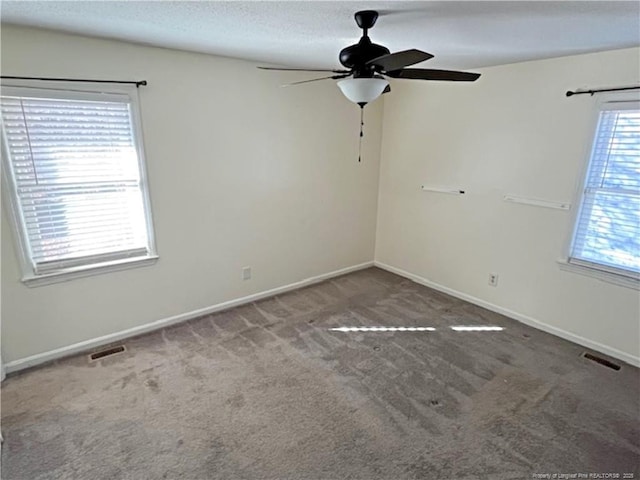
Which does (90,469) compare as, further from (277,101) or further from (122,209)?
(277,101)

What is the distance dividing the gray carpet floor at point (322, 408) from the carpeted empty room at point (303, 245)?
16 millimetres

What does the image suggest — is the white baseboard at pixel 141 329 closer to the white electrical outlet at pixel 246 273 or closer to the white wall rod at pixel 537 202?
the white electrical outlet at pixel 246 273

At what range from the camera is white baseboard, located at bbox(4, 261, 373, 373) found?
102 inches

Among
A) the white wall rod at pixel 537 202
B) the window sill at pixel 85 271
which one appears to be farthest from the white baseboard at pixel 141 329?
the white wall rod at pixel 537 202

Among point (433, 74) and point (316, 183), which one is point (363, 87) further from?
point (316, 183)

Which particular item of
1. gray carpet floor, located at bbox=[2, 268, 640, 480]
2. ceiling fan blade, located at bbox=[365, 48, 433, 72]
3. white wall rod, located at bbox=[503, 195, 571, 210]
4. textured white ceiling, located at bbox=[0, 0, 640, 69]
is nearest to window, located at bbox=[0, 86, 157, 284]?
textured white ceiling, located at bbox=[0, 0, 640, 69]

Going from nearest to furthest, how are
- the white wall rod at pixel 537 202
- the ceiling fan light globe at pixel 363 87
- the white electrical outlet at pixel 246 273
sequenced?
1. the ceiling fan light globe at pixel 363 87
2. the white wall rod at pixel 537 202
3. the white electrical outlet at pixel 246 273

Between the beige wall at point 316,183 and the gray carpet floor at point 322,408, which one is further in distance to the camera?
the beige wall at point 316,183

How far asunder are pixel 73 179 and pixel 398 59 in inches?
91.5

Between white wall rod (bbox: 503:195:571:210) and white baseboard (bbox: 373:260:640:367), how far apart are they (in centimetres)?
104

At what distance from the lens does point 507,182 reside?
3256mm

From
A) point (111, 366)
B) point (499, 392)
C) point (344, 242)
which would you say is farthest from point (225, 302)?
point (499, 392)

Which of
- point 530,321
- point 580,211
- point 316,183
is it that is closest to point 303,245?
point 316,183

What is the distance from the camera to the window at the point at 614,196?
256 centimetres
